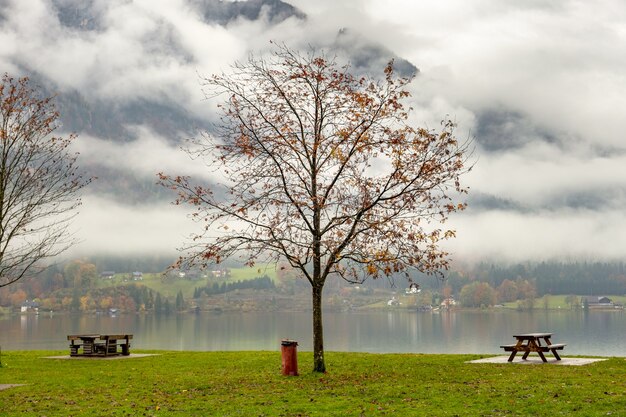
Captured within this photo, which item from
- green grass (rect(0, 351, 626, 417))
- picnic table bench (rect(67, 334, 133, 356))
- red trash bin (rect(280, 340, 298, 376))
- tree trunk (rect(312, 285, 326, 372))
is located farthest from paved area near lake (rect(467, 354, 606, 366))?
picnic table bench (rect(67, 334, 133, 356))

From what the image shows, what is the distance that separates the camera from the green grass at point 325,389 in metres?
20.0

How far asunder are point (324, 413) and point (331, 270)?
11.9 m

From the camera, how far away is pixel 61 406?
22188 mm

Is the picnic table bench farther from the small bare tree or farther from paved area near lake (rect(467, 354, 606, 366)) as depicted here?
paved area near lake (rect(467, 354, 606, 366))

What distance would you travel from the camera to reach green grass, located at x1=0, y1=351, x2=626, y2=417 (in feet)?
65.7

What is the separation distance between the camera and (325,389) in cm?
2447

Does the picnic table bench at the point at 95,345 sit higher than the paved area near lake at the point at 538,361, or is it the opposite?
the picnic table bench at the point at 95,345

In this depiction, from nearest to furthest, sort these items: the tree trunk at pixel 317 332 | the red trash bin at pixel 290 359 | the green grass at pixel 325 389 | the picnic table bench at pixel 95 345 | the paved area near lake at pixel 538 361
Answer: the green grass at pixel 325 389, the red trash bin at pixel 290 359, the tree trunk at pixel 317 332, the paved area near lake at pixel 538 361, the picnic table bench at pixel 95 345

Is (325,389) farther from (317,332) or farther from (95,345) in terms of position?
(95,345)

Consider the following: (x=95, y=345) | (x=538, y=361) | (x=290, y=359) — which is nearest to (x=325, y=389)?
(x=290, y=359)

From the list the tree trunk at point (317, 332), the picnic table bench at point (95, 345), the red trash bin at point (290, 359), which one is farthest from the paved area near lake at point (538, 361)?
the picnic table bench at point (95, 345)

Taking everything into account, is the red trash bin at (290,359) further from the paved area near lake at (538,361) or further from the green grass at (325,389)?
the paved area near lake at (538,361)

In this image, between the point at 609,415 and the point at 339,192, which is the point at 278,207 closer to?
the point at 339,192

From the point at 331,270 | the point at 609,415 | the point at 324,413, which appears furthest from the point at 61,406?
the point at 609,415
